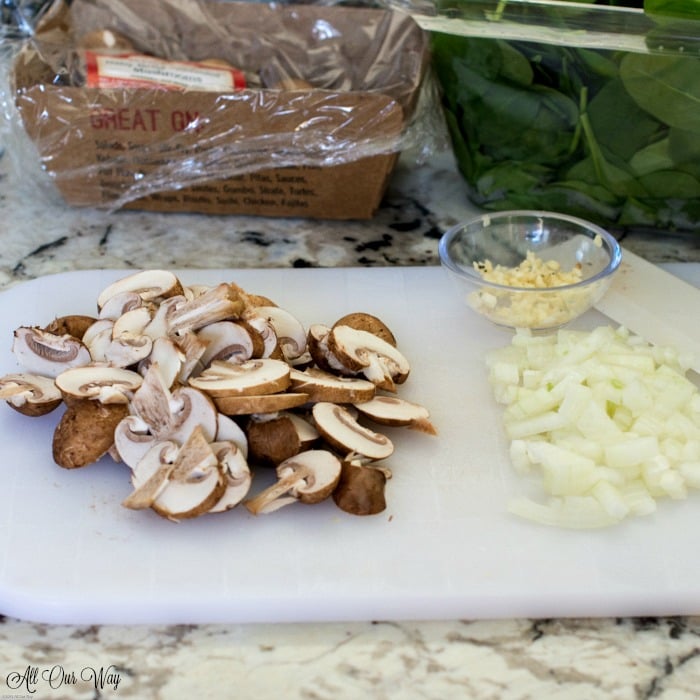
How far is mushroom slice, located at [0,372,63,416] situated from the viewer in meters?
1.53

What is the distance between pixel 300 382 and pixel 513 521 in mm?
384

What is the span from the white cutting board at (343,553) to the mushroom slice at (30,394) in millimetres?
52

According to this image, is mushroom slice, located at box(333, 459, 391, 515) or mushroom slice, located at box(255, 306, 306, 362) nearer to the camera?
mushroom slice, located at box(333, 459, 391, 515)

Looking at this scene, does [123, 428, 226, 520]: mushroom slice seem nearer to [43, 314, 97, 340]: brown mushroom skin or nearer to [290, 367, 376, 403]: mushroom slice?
[290, 367, 376, 403]: mushroom slice

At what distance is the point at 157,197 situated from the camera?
89.1 inches

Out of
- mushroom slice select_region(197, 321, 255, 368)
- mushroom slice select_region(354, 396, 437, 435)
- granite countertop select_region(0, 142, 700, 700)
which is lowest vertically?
granite countertop select_region(0, 142, 700, 700)

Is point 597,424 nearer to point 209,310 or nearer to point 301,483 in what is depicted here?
point 301,483

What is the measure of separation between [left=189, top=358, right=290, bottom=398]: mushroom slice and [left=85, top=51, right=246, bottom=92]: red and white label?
36.4 inches

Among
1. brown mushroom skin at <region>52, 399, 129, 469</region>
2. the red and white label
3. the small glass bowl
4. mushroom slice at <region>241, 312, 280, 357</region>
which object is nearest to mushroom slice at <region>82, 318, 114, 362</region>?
brown mushroom skin at <region>52, 399, 129, 469</region>

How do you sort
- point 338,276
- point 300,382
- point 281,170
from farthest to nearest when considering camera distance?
point 281,170 → point 338,276 → point 300,382

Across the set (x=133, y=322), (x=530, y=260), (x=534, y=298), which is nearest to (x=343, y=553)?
(x=133, y=322)

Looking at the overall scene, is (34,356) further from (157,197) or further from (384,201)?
(384,201)

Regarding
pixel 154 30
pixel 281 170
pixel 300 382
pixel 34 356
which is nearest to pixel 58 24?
pixel 154 30

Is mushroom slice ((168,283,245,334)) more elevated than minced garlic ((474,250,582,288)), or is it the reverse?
mushroom slice ((168,283,245,334))
